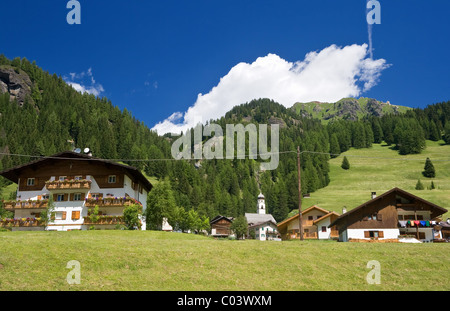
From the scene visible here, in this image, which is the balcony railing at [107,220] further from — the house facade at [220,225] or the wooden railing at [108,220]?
the house facade at [220,225]

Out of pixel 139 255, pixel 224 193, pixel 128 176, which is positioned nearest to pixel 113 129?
pixel 224 193

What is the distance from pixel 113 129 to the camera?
199 meters

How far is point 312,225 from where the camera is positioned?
81.5 metres

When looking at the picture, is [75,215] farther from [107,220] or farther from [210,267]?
[210,267]

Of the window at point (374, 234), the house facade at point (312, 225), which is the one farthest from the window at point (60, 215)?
the house facade at point (312, 225)

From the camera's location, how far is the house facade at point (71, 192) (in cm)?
4928

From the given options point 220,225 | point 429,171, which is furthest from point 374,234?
point 429,171

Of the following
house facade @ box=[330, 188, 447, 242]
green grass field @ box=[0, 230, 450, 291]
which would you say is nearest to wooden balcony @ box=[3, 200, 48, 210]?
green grass field @ box=[0, 230, 450, 291]

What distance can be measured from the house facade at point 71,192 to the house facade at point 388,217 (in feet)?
107

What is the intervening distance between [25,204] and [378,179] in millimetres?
136946

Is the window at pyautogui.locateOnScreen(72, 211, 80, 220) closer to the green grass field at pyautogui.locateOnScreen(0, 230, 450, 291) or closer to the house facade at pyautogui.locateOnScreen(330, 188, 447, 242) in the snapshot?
the green grass field at pyautogui.locateOnScreen(0, 230, 450, 291)
